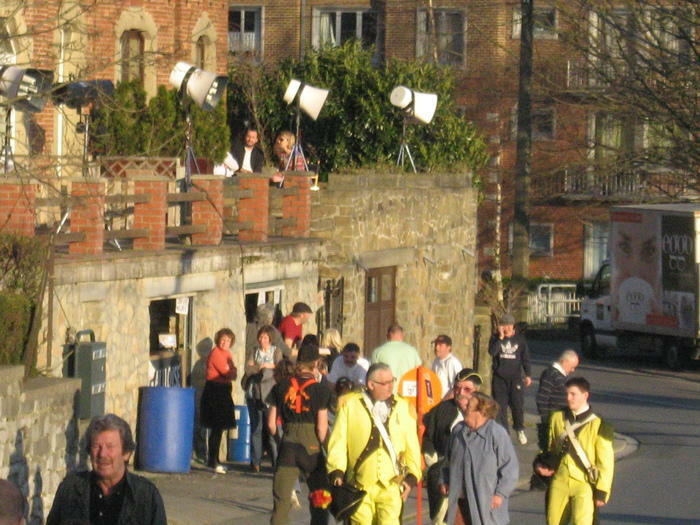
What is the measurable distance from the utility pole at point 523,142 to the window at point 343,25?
15.4 meters

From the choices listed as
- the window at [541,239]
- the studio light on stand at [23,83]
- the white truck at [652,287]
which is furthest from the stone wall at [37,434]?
the window at [541,239]

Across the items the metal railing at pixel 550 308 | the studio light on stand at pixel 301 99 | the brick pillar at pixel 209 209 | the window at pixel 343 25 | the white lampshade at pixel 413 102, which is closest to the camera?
the brick pillar at pixel 209 209

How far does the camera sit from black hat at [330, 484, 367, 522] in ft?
35.2

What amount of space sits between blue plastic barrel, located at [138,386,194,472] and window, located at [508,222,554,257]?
34767 millimetres

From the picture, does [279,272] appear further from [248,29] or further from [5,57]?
[248,29]

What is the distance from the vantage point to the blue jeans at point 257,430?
16.7m

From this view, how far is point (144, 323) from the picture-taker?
16812 mm

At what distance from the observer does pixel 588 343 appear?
3800 centimetres

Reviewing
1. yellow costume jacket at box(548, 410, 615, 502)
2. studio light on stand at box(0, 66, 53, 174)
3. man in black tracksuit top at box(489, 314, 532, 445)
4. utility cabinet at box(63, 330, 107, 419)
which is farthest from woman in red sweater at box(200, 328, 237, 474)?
yellow costume jacket at box(548, 410, 615, 502)

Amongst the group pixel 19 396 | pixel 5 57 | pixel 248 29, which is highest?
pixel 248 29

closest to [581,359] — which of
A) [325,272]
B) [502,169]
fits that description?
[502,169]

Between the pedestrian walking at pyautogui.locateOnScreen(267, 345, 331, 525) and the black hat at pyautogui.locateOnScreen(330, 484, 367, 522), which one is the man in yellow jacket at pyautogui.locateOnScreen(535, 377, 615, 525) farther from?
the pedestrian walking at pyautogui.locateOnScreen(267, 345, 331, 525)

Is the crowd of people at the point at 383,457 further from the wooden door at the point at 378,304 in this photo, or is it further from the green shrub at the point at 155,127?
the green shrub at the point at 155,127

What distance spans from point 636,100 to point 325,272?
601cm
